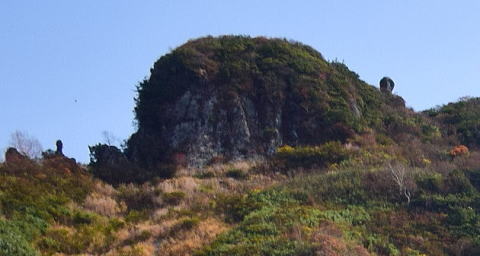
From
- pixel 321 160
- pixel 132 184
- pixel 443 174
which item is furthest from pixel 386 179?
pixel 132 184

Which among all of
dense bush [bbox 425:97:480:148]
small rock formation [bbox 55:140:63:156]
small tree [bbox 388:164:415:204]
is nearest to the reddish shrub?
dense bush [bbox 425:97:480:148]

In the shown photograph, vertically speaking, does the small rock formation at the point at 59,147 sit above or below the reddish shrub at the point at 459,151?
above

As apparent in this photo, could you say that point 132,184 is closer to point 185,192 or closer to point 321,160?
point 185,192

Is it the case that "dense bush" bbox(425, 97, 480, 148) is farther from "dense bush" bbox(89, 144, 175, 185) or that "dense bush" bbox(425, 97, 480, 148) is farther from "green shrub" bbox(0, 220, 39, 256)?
"green shrub" bbox(0, 220, 39, 256)

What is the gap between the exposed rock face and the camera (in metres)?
41.8

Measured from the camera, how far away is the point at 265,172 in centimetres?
3859

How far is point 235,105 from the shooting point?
43.3m

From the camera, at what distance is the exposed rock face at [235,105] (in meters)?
41.8

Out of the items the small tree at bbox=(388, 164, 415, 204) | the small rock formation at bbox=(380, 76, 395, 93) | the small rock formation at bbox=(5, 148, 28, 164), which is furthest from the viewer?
the small rock formation at bbox=(380, 76, 395, 93)

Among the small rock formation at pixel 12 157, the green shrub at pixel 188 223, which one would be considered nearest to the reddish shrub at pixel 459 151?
the green shrub at pixel 188 223

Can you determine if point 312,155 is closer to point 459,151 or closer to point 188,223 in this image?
point 459,151

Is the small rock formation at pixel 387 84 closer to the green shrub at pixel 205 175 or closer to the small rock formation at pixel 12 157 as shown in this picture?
the green shrub at pixel 205 175

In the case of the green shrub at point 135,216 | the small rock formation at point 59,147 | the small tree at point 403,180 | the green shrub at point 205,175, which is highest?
the small rock formation at point 59,147

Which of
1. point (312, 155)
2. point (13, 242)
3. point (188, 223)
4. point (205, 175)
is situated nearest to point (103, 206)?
point (188, 223)
